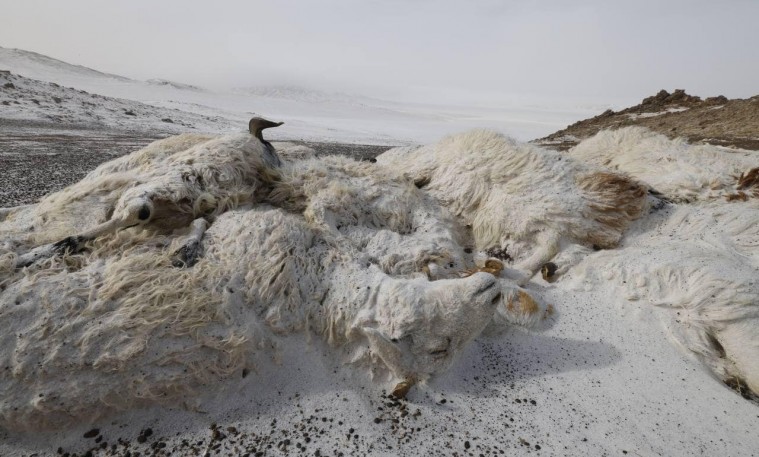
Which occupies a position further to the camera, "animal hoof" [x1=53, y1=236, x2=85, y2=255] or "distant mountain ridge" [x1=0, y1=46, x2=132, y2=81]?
"distant mountain ridge" [x1=0, y1=46, x2=132, y2=81]

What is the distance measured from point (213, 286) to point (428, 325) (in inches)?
40.8

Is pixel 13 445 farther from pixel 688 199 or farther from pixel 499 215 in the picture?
pixel 688 199

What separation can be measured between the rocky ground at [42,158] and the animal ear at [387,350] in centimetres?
398

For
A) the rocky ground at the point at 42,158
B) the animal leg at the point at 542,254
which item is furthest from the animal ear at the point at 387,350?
Result: the rocky ground at the point at 42,158

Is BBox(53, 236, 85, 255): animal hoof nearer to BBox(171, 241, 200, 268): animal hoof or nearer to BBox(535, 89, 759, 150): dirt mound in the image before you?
BBox(171, 241, 200, 268): animal hoof

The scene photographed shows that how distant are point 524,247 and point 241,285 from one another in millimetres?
1927

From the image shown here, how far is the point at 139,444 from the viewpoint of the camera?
1.54 meters

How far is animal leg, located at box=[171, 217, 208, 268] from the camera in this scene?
204cm

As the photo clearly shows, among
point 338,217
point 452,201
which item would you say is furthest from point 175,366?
point 452,201

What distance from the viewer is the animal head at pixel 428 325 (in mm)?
1868

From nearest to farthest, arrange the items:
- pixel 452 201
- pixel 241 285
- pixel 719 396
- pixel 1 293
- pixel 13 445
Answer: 1. pixel 13 445
2. pixel 1 293
3. pixel 719 396
4. pixel 241 285
5. pixel 452 201

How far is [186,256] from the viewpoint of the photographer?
6.80 feet

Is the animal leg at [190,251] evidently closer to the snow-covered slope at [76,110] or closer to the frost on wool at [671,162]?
the frost on wool at [671,162]

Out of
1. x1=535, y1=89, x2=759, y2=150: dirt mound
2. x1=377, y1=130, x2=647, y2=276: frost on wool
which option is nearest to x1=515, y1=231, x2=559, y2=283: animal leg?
x1=377, y1=130, x2=647, y2=276: frost on wool
